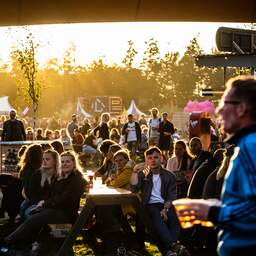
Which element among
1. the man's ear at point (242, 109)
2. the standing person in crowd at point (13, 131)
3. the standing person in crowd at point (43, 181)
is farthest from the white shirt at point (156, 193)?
the standing person in crowd at point (13, 131)

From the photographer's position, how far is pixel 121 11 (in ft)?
35.0

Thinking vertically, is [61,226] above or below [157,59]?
below

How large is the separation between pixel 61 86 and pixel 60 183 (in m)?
98.2

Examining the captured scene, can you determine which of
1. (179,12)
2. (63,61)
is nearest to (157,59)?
(63,61)

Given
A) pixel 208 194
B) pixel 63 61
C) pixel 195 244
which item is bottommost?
pixel 195 244

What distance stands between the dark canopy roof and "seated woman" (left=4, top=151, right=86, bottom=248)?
108 inches

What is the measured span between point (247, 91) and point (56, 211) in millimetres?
5756

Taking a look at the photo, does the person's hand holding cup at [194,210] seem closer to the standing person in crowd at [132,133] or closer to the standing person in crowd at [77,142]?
the standing person in crowd at [132,133]

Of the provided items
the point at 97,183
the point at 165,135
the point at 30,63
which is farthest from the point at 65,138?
the point at 97,183

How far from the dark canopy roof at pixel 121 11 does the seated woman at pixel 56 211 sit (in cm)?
273

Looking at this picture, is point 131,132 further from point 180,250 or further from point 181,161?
point 180,250

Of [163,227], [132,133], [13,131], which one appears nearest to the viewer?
[163,227]

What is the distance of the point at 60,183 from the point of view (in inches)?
355

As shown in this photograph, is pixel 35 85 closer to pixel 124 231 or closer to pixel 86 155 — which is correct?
pixel 86 155
